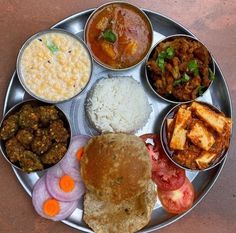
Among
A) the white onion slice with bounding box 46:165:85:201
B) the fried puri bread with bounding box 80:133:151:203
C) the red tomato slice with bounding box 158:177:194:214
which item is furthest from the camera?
the red tomato slice with bounding box 158:177:194:214

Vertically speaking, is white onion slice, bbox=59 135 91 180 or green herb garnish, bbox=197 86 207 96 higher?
green herb garnish, bbox=197 86 207 96

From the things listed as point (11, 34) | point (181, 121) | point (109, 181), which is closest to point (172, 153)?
point (181, 121)

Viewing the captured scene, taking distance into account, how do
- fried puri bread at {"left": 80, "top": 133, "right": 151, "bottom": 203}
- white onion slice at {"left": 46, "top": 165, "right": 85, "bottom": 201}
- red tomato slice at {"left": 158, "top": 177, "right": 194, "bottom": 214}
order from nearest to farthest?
fried puri bread at {"left": 80, "top": 133, "right": 151, "bottom": 203} < white onion slice at {"left": 46, "top": 165, "right": 85, "bottom": 201} < red tomato slice at {"left": 158, "top": 177, "right": 194, "bottom": 214}

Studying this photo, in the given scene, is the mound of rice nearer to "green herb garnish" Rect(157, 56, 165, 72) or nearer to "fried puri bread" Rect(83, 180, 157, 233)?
"green herb garnish" Rect(157, 56, 165, 72)

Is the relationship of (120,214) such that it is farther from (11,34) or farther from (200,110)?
(11,34)

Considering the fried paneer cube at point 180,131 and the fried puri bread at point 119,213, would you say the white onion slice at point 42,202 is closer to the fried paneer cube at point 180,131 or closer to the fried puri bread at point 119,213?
the fried puri bread at point 119,213

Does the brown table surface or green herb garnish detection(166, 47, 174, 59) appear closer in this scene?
green herb garnish detection(166, 47, 174, 59)

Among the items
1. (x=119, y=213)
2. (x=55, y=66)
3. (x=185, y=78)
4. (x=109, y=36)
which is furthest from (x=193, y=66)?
(x=119, y=213)

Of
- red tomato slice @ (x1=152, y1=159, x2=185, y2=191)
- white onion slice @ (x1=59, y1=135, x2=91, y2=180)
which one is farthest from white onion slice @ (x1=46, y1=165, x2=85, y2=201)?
red tomato slice @ (x1=152, y1=159, x2=185, y2=191)
